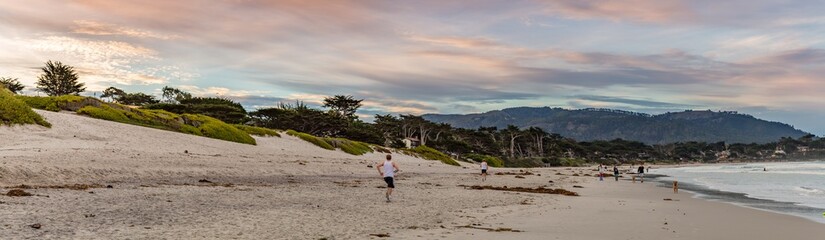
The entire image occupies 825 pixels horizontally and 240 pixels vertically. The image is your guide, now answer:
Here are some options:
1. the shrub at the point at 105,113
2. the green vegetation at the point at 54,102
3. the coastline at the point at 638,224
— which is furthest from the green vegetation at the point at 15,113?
the coastline at the point at 638,224

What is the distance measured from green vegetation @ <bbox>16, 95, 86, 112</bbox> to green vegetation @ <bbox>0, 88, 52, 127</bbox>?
1080 cm

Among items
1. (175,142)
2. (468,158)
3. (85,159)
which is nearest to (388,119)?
(468,158)

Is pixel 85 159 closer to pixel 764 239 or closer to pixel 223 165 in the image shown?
pixel 223 165

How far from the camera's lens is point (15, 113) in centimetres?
2636

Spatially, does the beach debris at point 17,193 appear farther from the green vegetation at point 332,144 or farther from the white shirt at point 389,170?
the green vegetation at point 332,144

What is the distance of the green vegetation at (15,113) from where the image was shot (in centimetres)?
2567

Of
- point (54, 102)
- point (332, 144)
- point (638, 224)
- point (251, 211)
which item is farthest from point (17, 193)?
point (332, 144)

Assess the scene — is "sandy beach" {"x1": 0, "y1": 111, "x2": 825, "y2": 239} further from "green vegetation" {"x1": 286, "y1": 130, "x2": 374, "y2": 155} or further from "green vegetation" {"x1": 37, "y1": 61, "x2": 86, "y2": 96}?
"green vegetation" {"x1": 37, "y1": 61, "x2": 86, "y2": 96}

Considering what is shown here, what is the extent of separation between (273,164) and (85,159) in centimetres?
1152

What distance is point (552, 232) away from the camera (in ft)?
39.0

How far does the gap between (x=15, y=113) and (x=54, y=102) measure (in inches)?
558

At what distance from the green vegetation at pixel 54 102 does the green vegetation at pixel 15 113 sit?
1080 centimetres

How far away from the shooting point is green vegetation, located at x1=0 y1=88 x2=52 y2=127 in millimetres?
25672

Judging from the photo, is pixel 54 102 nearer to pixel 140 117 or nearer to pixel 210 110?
pixel 140 117
